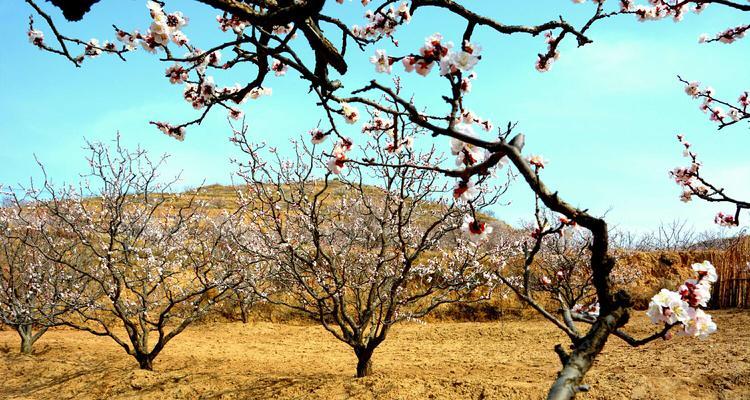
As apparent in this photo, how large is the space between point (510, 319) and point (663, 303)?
1117cm

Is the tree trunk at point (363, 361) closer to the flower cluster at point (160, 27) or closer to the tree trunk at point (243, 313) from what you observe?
the flower cluster at point (160, 27)

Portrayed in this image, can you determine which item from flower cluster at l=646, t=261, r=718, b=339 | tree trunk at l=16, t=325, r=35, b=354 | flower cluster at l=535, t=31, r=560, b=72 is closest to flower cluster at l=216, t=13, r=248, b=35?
flower cluster at l=535, t=31, r=560, b=72

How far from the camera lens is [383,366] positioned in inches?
293

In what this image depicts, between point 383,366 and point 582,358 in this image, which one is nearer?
point 582,358

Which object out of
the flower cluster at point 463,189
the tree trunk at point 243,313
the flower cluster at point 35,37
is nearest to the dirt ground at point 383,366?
the tree trunk at point 243,313

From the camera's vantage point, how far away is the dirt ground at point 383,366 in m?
5.09

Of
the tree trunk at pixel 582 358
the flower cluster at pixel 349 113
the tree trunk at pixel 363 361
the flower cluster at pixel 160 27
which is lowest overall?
the tree trunk at pixel 363 361

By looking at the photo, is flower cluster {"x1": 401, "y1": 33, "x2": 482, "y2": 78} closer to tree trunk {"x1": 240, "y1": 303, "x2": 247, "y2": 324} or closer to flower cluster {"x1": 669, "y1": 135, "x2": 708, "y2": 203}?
flower cluster {"x1": 669, "y1": 135, "x2": 708, "y2": 203}

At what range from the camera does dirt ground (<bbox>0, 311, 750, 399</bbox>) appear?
5.09m

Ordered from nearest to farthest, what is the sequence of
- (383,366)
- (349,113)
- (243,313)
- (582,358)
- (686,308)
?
(582,358) → (686,308) → (349,113) → (383,366) → (243,313)

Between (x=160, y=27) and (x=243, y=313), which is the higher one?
(x=160, y=27)

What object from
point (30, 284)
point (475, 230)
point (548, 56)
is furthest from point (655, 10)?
point (30, 284)

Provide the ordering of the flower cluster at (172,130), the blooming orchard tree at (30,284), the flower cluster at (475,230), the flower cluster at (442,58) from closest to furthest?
the flower cluster at (442,58) → the flower cluster at (475,230) → the flower cluster at (172,130) → the blooming orchard tree at (30,284)

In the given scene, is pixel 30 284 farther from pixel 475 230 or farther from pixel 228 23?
pixel 475 230
